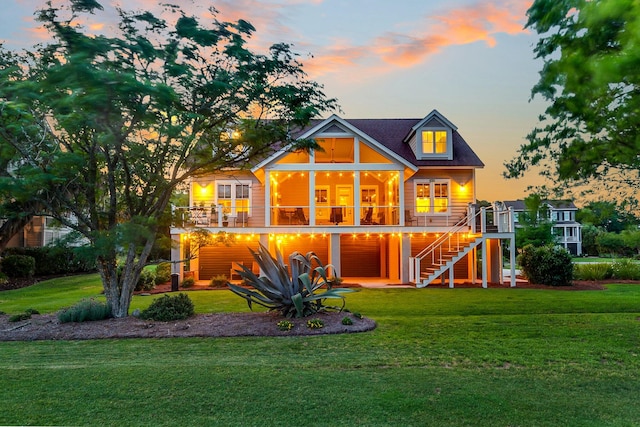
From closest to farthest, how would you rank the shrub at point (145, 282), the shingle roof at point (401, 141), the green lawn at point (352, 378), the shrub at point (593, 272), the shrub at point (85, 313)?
the green lawn at point (352, 378)
the shrub at point (85, 313)
the shrub at point (145, 282)
the shrub at point (593, 272)
the shingle roof at point (401, 141)

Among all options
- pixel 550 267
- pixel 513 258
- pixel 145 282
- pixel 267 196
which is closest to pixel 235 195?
pixel 267 196

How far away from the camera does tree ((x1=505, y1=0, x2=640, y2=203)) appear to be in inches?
108

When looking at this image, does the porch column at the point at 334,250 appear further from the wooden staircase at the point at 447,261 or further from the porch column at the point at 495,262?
the porch column at the point at 495,262

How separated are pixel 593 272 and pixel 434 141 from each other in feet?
32.0

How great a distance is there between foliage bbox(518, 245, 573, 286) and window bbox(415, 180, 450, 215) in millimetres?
4492

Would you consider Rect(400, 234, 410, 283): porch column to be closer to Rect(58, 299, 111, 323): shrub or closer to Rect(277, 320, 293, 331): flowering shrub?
Rect(277, 320, 293, 331): flowering shrub

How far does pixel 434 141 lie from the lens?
70.8 ft

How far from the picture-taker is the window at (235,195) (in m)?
21.8

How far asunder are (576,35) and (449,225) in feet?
59.8

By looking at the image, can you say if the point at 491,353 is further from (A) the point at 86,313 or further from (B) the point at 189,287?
(B) the point at 189,287

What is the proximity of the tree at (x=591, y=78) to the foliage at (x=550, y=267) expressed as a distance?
48.4 feet

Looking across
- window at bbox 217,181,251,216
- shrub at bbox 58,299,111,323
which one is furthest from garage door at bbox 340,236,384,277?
shrub at bbox 58,299,111,323

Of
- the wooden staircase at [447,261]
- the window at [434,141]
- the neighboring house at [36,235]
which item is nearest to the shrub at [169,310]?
the wooden staircase at [447,261]

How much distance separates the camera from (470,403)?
4.96 m
